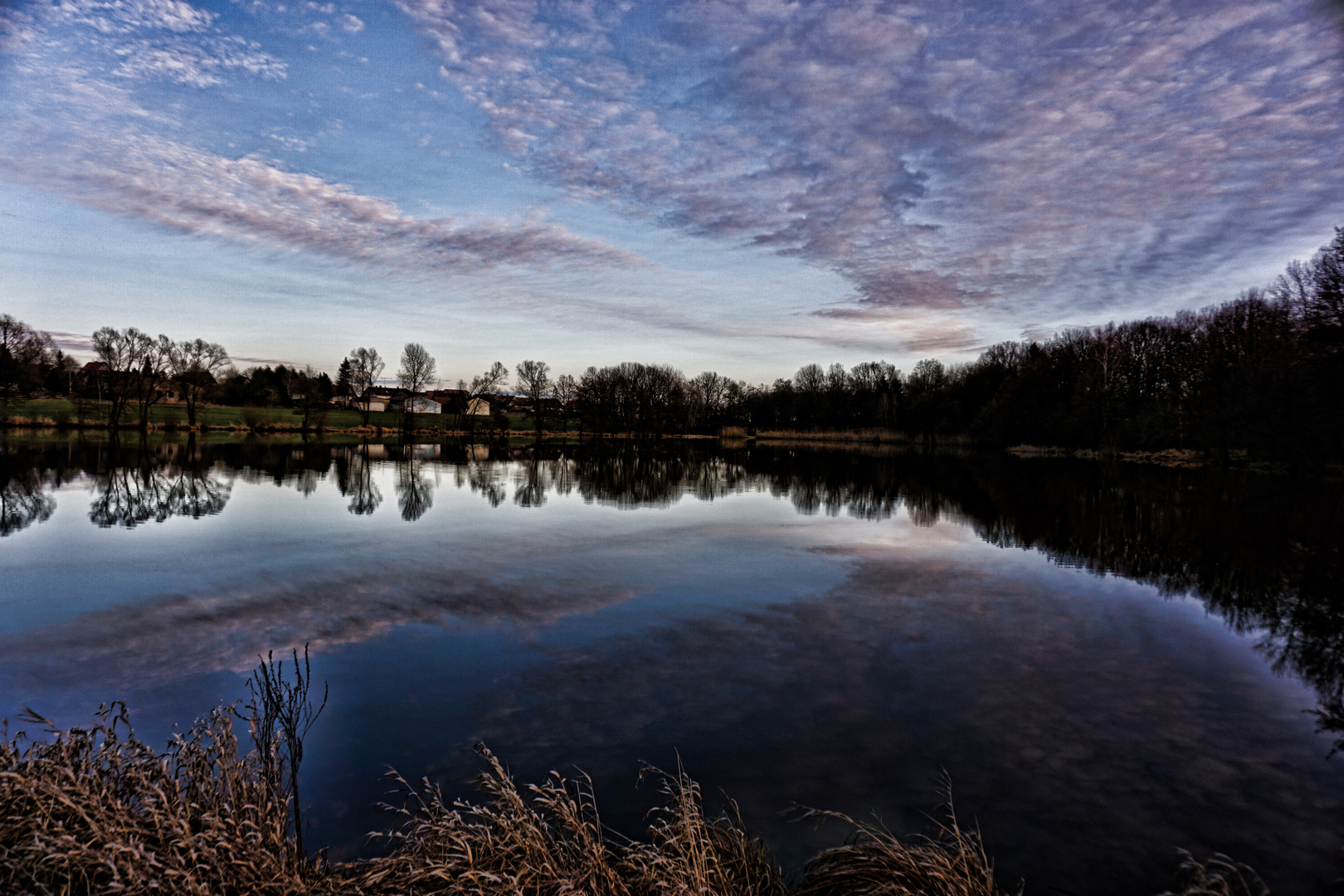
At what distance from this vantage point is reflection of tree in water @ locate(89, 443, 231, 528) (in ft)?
54.4

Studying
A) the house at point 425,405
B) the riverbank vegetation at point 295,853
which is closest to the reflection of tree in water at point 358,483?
the riverbank vegetation at point 295,853

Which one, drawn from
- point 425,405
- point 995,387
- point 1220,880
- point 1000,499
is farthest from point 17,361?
point 995,387

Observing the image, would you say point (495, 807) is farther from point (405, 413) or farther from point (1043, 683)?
point (405, 413)

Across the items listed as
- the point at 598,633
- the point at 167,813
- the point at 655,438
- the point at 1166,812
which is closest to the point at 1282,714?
the point at 1166,812

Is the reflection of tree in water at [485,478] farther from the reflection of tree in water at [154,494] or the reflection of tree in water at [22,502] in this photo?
the reflection of tree in water at [22,502]

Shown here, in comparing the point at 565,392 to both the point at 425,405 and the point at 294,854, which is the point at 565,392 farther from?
the point at 294,854

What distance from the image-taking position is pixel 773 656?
308 inches

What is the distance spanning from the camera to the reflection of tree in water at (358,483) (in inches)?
769

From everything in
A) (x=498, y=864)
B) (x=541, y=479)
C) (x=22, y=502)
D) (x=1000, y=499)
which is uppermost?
(x=1000, y=499)

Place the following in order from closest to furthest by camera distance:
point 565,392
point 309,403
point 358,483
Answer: point 358,483 → point 309,403 → point 565,392

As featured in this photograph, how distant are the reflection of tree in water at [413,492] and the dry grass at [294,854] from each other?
13.8 m

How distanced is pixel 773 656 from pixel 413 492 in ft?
60.7

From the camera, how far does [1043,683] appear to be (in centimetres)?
721

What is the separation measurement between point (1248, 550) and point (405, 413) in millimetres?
75925
